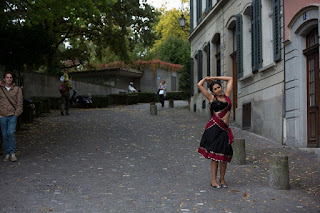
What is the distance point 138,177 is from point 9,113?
132 inches

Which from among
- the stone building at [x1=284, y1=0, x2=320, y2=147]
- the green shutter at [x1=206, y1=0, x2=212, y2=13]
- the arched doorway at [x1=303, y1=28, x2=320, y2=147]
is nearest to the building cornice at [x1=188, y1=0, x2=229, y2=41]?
the green shutter at [x1=206, y1=0, x2=212, y2=13]

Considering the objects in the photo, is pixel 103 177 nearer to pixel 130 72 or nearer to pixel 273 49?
pixel 273 49

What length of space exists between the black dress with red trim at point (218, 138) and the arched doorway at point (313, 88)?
171 inches

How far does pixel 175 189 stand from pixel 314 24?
6015mm

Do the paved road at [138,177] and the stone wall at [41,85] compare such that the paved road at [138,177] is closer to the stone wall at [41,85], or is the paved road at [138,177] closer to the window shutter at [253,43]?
the window shutter at [253,43]

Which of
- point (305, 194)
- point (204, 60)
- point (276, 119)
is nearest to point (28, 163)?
point (305, 194)

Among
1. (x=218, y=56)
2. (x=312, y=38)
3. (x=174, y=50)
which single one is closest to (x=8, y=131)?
(x=312, y=38)

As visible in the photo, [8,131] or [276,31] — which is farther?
[276,31]

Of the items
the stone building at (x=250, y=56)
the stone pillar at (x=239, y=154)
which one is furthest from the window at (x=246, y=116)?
the stone pillar at (x=239, y=154)

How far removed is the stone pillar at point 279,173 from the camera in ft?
22.5

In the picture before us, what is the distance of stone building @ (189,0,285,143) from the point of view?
12.2 m

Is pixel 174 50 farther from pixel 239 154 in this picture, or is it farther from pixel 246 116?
pixel 239 154

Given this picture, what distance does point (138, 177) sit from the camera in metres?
7.78

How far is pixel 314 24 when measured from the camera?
1042 centimetres
